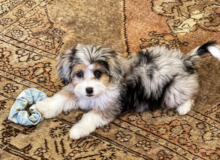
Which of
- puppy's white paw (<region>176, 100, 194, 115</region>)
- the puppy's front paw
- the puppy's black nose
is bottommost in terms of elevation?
puppy's white paw (<region>176, 100, 194, 115</region>)

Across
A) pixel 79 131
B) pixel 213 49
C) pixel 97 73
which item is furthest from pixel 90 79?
pixel 213 49

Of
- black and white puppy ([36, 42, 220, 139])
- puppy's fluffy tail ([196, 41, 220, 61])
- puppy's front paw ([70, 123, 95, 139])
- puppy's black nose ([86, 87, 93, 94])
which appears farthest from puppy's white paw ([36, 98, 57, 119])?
Answer: puppy's fluffy tail ([196, 41, 220, 61])

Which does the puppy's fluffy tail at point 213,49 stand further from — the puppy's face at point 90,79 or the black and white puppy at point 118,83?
the puppy's face at point 90,79

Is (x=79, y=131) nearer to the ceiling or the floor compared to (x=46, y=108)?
nearer to the floor

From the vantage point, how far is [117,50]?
3.42 meters

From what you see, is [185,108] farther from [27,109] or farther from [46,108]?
[27,109]

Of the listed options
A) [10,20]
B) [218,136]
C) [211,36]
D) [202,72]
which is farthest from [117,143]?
[10,20]

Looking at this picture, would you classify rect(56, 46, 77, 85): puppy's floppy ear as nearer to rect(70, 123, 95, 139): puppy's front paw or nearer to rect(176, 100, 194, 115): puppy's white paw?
rect(70, 123, 95, 139): puppy's front paw

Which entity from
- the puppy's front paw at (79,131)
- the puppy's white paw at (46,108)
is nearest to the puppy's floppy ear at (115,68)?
the puppy's front paw at (79,131)

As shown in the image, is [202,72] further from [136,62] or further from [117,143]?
[117,143]

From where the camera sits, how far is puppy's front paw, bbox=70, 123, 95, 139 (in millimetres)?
2418

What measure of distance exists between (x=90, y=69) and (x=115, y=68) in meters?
0.25

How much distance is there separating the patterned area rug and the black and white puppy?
142 mm

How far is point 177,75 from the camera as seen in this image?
Result: 2527mm
